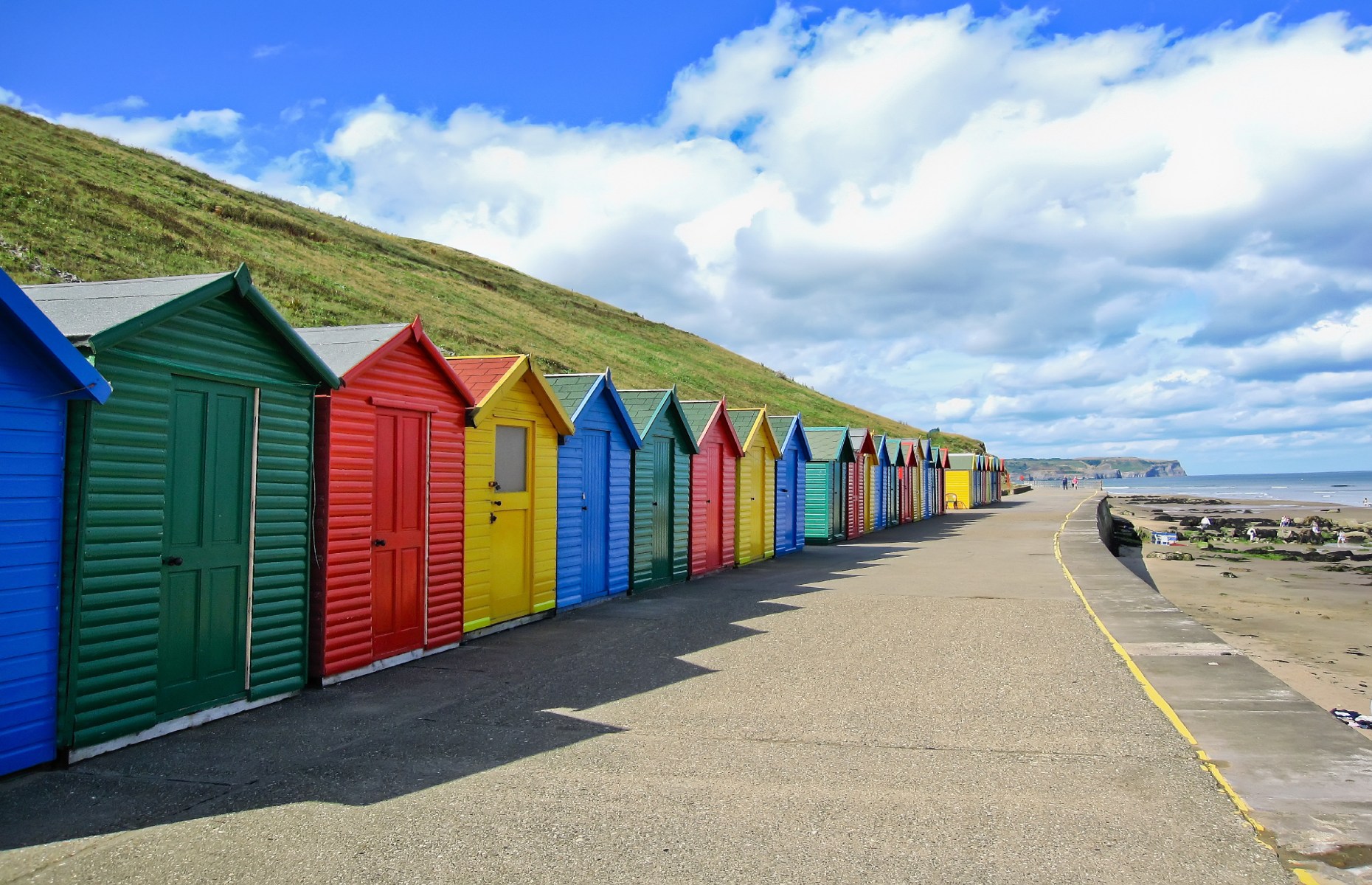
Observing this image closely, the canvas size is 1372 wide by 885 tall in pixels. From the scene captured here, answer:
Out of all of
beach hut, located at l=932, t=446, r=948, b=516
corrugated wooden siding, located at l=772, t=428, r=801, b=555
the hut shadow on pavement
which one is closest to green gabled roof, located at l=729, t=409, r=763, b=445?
corrugated wooden siding, located at l=772, t=428, r=801, b=555

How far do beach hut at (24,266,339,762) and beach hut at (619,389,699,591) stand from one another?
305 inches

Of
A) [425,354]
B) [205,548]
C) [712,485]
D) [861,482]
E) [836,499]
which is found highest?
[425,354]

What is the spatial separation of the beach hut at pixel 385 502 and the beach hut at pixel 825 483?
16862 mm

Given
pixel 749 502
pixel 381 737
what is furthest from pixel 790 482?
pixel 381 737

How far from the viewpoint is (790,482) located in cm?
2375

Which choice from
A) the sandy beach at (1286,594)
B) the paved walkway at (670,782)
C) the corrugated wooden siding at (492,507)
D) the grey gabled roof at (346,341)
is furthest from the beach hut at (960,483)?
the grey gabled roof at (346,341)

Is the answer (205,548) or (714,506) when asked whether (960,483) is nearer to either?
(714,506)

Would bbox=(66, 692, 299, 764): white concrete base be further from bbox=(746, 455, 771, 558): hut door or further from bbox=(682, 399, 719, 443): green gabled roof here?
bbox=(746, 455, 771, 558): hut door

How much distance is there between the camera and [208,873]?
15.2 feet

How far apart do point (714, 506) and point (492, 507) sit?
822 centimetres

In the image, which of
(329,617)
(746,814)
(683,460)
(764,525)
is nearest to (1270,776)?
(746,814)

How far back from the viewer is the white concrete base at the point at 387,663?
872 cm

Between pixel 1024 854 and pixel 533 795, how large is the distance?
110 inches

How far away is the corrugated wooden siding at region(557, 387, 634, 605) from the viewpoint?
13312 mm
